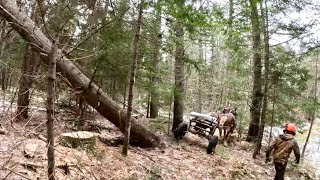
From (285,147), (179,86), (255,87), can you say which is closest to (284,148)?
(285,147)

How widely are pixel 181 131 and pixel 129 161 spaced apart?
427cm

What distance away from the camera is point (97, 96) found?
8938mm

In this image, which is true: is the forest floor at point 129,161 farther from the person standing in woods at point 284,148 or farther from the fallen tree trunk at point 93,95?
the person standing in woods at point 284,148

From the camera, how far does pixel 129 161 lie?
25.9 ft

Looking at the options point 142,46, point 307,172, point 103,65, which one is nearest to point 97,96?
point 103,65

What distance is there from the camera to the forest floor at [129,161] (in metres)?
5.89

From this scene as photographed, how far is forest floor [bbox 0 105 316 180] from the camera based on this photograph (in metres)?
5.89

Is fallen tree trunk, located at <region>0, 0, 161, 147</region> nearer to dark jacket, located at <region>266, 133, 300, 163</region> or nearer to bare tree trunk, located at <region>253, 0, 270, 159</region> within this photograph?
dark jacket, located at <region>266, 133, 300, 163</region>

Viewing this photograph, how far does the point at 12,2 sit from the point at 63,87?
352 centimetres

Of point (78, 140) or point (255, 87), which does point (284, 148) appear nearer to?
point (255, 87)

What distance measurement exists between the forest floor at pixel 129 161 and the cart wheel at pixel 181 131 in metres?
0.23

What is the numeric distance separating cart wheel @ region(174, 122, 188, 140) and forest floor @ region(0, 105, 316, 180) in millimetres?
234

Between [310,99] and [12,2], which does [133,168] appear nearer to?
[12,2]

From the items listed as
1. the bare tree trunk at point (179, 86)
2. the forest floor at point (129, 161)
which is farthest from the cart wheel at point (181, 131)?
the bare tree trunk at point (179, 86)
